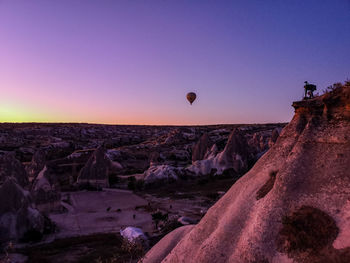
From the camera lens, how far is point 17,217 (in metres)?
21.1

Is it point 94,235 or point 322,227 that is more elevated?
point 322,227

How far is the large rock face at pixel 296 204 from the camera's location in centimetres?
691

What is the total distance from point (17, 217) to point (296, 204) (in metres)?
20.2

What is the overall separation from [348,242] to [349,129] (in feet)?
9.77

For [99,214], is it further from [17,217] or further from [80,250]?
[80,250]

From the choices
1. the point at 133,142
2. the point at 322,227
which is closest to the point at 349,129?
the point at 322,227

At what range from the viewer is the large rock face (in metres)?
6.91

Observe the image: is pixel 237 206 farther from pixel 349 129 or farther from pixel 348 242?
pixel 349 129

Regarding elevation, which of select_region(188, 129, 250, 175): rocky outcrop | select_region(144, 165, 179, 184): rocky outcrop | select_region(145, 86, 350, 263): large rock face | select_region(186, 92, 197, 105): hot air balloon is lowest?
select_region(144, 165, 179, 184): rocky outcrop

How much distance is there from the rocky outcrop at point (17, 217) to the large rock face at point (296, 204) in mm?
15614

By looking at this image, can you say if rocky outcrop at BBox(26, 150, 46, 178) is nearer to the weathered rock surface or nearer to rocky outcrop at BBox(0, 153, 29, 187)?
rocky outcrop at BBox(0, 153, 29, 187)

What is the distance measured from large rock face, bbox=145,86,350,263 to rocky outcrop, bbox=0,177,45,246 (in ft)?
51.2

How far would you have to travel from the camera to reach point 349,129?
7.83 meters

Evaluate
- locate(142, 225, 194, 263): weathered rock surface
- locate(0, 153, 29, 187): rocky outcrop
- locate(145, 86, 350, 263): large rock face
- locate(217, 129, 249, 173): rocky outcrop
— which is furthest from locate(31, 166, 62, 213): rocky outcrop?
locate(217, 129, 249, 173): rocky outcrop
